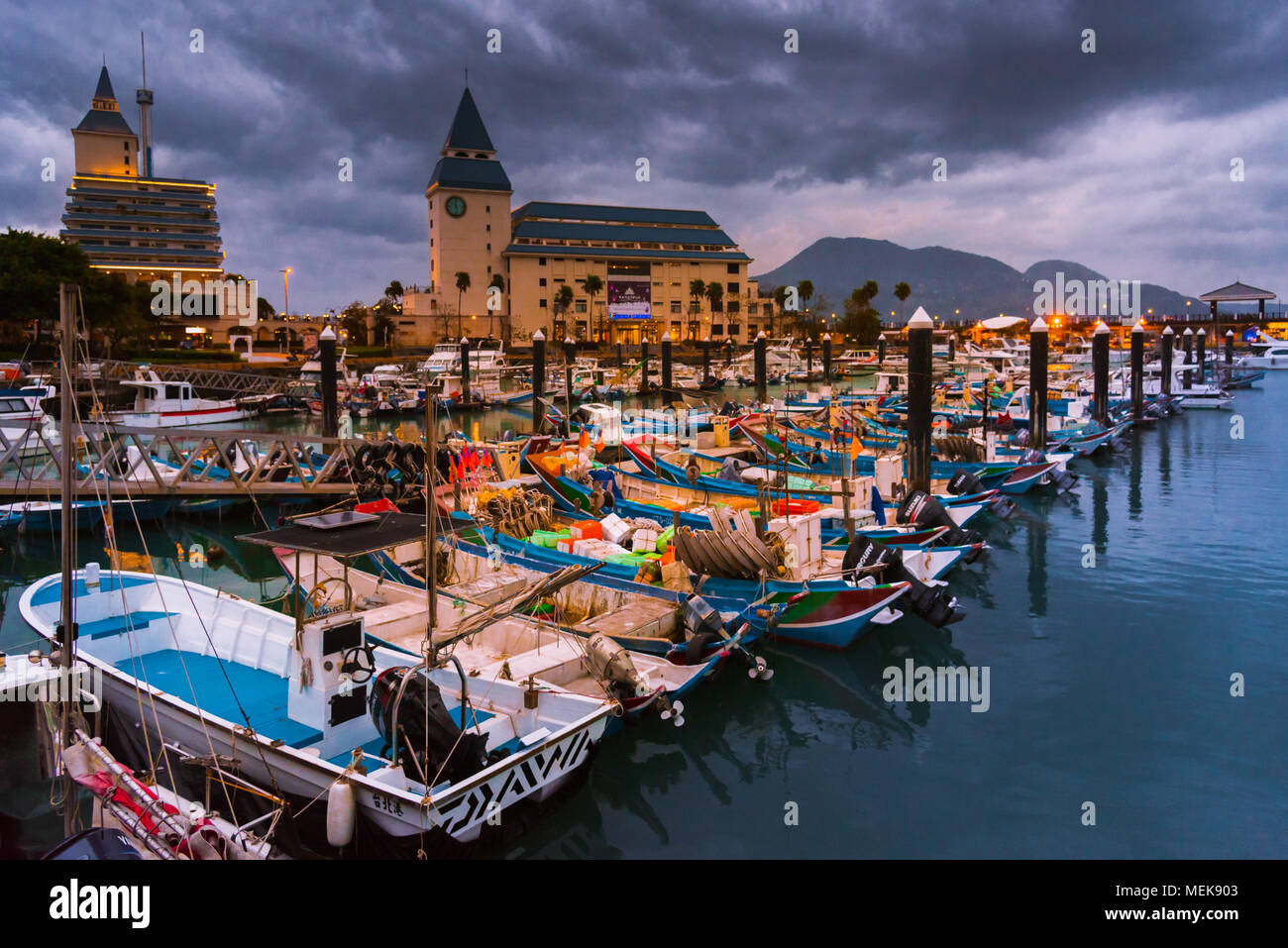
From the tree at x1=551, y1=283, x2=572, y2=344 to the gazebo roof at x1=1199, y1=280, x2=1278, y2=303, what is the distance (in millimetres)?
89546

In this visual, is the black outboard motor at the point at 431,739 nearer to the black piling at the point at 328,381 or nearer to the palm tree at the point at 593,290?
the black piling at the point at 328,381

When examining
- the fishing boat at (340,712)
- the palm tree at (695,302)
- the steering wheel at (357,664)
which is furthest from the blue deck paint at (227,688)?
the palm tree at (695,302)

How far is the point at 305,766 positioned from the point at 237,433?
19430 mm

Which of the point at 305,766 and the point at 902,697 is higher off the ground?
the point at 305,766

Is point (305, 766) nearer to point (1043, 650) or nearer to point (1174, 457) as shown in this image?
point (1043, 650)

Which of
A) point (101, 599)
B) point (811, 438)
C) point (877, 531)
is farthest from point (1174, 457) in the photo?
point (101, 599)

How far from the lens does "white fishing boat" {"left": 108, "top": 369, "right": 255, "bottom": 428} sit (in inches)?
1709

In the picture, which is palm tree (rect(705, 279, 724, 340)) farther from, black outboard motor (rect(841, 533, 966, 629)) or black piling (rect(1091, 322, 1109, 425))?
black outboard motor (rect(841, 533, 966, 629))

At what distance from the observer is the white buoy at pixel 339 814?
317 inches

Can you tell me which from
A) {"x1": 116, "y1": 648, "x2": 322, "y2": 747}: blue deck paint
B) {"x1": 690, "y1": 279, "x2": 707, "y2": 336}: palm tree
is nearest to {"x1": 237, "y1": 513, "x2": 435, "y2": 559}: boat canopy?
{"x1": 116, "y1": 648, "x2": 322, "y2": 747}: blue deck paint

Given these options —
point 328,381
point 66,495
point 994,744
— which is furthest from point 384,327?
point 994,744

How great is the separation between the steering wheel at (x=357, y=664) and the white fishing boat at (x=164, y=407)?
38216 mm
